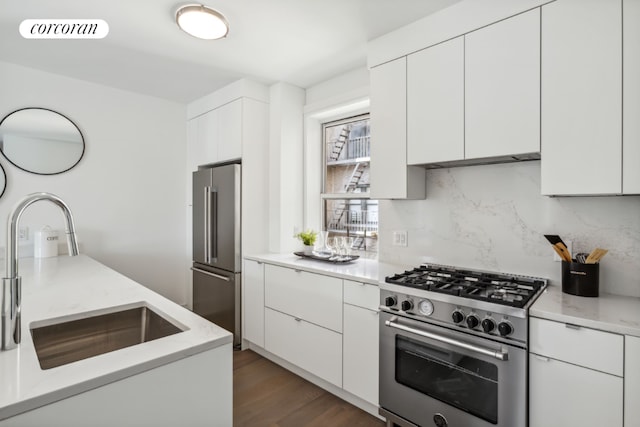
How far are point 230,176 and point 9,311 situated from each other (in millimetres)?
2153

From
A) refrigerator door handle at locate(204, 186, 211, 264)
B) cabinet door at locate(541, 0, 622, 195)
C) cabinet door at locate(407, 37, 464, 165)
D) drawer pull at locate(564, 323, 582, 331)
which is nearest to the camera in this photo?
drawer pull at locate(564, 323, 582, 331)

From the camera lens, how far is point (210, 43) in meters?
2.39

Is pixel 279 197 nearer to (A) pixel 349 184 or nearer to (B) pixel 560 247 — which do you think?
(A) pixel 349 184

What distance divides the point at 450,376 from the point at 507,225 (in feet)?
3.11

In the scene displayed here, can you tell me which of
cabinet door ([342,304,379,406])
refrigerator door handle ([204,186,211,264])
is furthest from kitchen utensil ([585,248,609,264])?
refrigerator door handle ([204,186,211,264])

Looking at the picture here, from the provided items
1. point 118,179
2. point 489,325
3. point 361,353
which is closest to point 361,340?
point 361,353

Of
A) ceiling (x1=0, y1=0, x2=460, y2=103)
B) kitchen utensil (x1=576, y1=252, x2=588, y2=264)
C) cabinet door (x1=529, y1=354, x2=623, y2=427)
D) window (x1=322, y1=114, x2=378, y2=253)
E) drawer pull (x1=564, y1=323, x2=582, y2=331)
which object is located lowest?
cabinet door (x1=529, y1=354, x2=623, y2=427)

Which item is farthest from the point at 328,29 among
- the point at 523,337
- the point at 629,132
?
the point at 523,337

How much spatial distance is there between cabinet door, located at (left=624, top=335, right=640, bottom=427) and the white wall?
378 centimetres

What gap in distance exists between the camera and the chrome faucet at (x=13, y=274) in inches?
35.0

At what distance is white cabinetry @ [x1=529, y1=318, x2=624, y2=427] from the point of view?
1257 millimetres

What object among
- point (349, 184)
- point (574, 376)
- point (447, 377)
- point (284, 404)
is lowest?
point (284, 404)

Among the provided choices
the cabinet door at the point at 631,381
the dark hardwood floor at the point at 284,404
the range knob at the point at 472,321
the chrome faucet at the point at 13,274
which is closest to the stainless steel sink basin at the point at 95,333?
the chrome faucet at the point at 13,274

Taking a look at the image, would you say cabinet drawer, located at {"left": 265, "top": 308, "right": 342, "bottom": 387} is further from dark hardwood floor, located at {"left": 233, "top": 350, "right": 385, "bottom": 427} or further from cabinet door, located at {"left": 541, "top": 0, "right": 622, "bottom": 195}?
cabinet door, located at {"left": 541, "top": 0, "right": 622, "bottom": 195}
